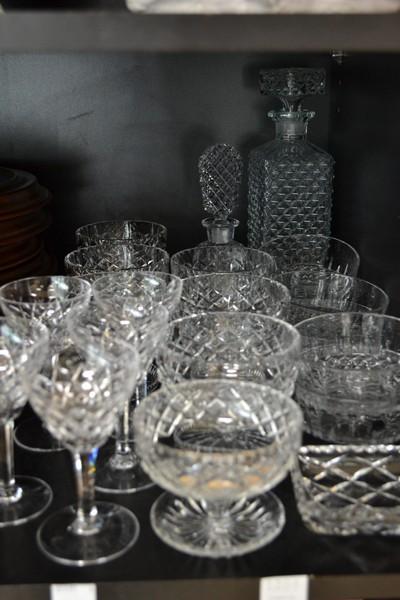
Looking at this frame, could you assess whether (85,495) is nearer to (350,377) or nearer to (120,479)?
(120,479)

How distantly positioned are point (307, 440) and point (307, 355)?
0.12 m

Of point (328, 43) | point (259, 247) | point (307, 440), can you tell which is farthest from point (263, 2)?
point (259, 247)

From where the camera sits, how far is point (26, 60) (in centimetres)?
121

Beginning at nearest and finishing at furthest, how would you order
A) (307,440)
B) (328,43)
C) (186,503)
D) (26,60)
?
(328,43) → (186,503) → (307,440) → (26,60)

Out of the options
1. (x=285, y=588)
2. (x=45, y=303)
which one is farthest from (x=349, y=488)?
(x=45, y=303)

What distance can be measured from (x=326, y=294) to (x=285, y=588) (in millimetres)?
488

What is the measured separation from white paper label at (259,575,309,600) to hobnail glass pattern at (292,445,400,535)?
0.19ft

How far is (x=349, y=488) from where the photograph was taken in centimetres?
79

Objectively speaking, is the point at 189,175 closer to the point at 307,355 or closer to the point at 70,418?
the point at 307,355

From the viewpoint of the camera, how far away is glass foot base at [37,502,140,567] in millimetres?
704

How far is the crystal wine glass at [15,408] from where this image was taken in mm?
745

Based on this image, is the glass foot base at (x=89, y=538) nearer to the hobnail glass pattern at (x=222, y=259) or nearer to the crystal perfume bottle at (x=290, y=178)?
the hobnail glass pattern at (x=222, y=259)

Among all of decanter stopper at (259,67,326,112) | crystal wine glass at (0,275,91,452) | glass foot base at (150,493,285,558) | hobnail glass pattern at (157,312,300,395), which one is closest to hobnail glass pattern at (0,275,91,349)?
crystal wine glass at (0,275,91,452)

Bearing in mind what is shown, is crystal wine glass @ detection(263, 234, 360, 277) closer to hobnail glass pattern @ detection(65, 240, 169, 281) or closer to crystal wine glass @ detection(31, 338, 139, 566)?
hobnail glass pattern @ detection(65, 240, 169, 281)
